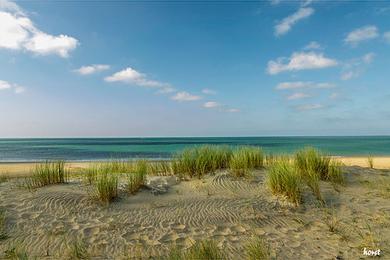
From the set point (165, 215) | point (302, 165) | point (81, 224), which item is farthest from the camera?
point (302, 165)

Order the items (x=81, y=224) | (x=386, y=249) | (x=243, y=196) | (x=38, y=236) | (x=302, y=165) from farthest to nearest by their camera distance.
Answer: (x=302, y=165), (x=243, y=196), (x=81, y=224), (x=38, y=236), (x=386, y=249)

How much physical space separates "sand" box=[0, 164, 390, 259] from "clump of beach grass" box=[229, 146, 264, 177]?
0.61 metres

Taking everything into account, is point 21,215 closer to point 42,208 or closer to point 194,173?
point 42,208

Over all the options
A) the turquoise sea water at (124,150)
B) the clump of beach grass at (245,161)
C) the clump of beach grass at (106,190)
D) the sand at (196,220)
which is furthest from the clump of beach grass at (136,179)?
the turquoise sea water at (124,150)

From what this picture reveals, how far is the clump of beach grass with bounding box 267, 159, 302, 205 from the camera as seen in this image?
22.6 ft

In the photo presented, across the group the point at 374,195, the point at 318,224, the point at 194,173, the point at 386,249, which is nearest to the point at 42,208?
the point at 194,173

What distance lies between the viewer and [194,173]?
9062 millimetres

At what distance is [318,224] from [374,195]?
2.48m

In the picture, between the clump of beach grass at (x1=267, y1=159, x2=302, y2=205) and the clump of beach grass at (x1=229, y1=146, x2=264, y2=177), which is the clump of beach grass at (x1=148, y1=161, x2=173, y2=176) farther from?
the clump of beach grass at (x1=267, y1=159, x2=302, y2=205)

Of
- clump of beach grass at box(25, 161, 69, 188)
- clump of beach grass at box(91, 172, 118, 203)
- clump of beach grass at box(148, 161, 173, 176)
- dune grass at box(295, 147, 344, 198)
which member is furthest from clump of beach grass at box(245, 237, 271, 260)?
clump of beach grass at box(25, 161, 69, 188)

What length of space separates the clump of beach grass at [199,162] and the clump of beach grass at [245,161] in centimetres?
36

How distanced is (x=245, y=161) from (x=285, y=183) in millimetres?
2262
